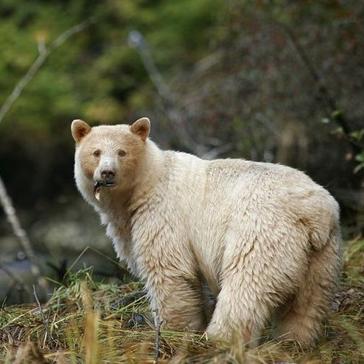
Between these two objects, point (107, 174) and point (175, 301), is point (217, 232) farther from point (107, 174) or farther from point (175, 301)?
point (107, 174)

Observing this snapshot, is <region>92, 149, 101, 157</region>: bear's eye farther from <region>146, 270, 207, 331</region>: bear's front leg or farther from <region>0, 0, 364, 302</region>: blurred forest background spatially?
<region>0, 0, 364, 302</region>: blurred forest background

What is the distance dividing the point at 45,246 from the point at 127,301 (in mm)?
6391

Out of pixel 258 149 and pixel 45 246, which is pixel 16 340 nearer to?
pixel 258 149

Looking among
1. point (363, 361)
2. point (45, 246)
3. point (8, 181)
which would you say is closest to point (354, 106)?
point (45, 246)

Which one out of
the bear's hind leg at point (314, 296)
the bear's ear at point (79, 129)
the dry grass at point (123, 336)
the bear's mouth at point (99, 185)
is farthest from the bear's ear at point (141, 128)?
the bear's hind leg at point (314, 296)

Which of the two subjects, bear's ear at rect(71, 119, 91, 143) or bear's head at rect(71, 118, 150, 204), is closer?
bear's head at rect(71, 118, 150, 204)

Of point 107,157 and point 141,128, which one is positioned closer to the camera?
point 107,157

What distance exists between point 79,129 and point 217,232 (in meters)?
1.44

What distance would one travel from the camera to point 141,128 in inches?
236

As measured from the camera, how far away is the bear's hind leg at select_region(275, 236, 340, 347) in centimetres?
525

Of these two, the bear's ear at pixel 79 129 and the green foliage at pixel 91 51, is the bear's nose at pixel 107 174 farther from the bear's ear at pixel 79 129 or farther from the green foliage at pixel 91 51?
the green foliage at pixel 91 51

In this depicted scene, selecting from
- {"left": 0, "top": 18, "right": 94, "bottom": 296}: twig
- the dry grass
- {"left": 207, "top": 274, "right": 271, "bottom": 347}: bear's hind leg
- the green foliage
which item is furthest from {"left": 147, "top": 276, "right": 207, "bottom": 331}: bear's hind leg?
the green foliage

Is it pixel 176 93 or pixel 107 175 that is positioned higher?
pixel 176 93

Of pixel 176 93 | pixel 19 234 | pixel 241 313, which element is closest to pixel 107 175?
pixel 241 313
